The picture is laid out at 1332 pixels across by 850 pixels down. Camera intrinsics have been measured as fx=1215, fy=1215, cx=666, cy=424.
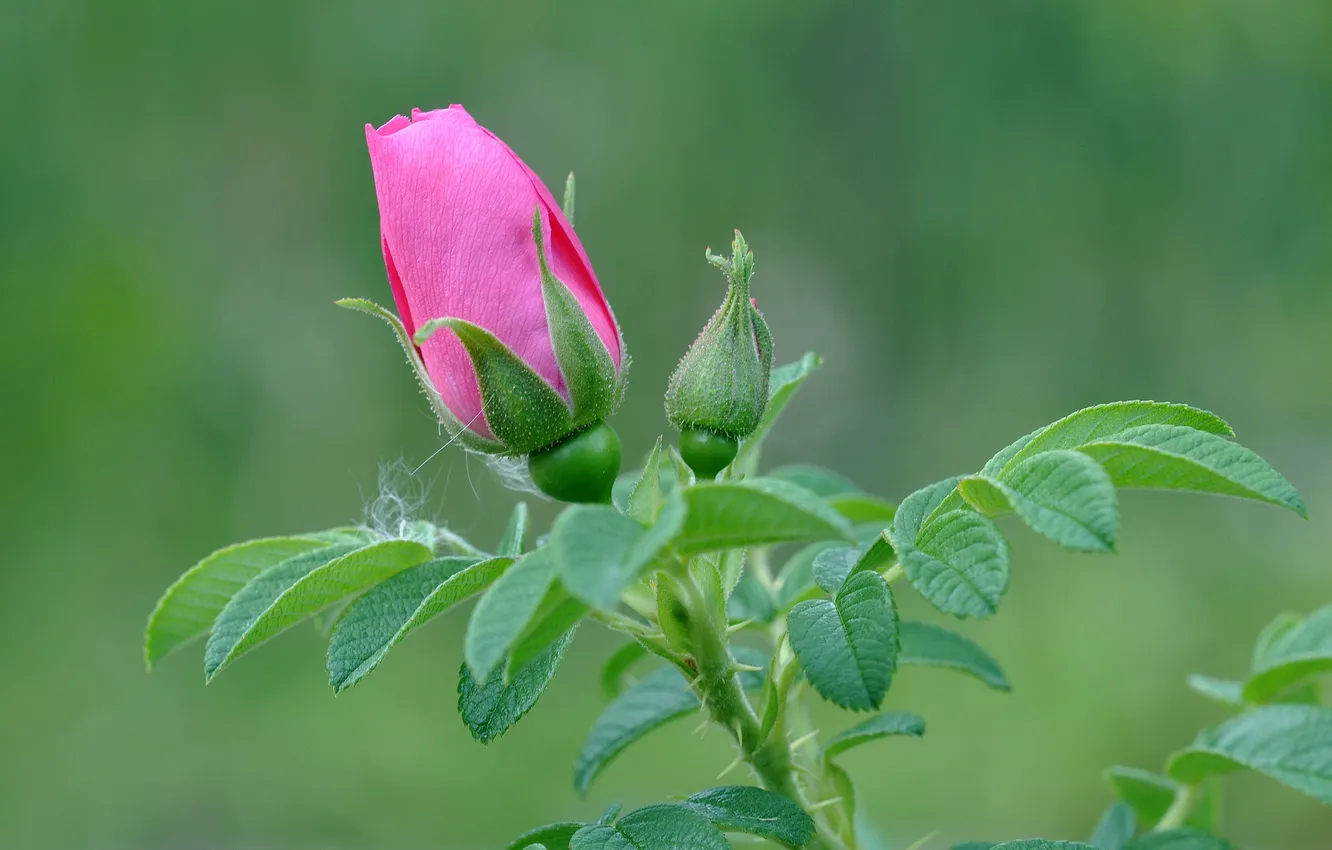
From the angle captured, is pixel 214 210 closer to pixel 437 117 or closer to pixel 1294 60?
pixel 1294 60

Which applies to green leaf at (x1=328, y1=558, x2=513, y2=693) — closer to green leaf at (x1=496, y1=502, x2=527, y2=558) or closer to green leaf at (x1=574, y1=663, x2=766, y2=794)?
green leaf at (x1=496, y1=502, x2=527, y2=558)

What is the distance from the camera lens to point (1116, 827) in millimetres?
744

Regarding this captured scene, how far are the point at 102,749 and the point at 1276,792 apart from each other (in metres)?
2.66

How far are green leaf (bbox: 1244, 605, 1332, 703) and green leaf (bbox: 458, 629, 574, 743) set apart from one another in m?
0.43

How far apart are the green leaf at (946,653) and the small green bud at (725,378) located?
0.22 meters

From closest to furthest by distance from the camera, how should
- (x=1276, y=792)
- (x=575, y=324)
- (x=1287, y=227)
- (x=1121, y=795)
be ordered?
(x=575, y=324), (x=1121, y=795), (x=1276, y=792), (x=1287, y=227)

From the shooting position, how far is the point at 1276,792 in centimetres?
246

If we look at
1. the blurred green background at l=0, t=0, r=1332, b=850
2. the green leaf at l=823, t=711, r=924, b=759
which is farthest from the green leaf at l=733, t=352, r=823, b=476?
the blurred green background at l=0, t=0, r=1332, b=850

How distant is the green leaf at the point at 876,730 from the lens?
2.06 feet

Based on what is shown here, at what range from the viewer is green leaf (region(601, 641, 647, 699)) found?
0.77m

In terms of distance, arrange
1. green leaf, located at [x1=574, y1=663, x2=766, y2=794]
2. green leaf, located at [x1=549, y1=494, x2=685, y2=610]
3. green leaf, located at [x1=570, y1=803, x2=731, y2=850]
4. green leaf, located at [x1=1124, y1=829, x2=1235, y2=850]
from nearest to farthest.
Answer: green leaf, located at [x1=549, y1=494, x2=685, y2=610] → green leaf, located at [x1=570, y1=803, x2=731, y2=850] → green leaf, located at [x1=1124, y1=829, x2=1235, y2=850] → green leaf, located at [x1=574, y1=663, x2=766, y2=794]

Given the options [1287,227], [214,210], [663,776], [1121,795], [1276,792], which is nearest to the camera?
[1121,795]

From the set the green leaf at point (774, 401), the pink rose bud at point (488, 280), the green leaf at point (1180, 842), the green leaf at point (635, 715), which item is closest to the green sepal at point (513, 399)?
the pink rose bud at point (488, 280)

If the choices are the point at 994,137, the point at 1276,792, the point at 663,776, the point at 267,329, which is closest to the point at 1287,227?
the point at 994,137
